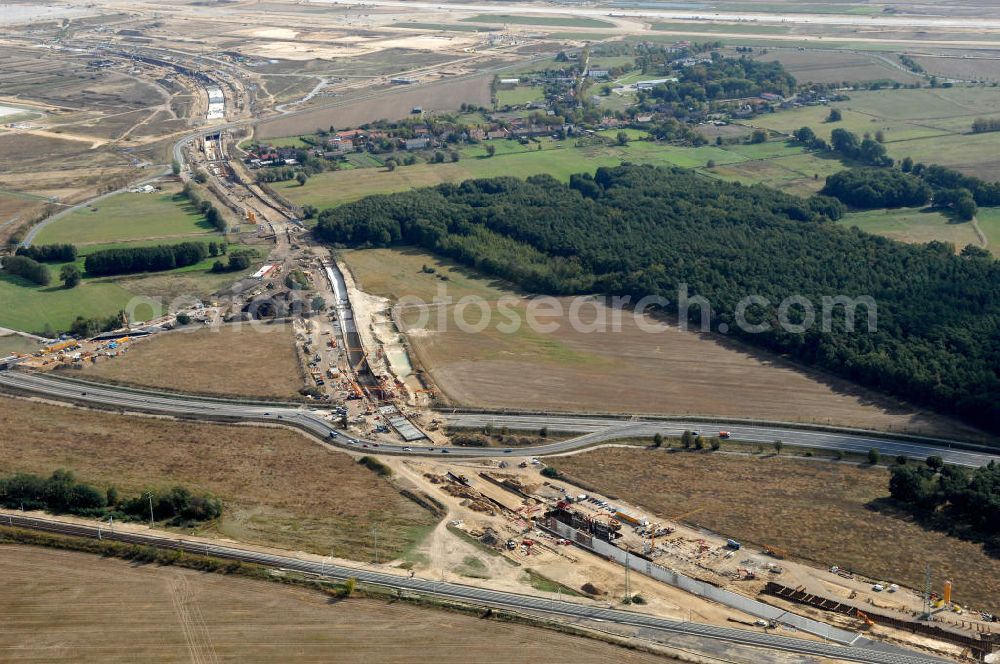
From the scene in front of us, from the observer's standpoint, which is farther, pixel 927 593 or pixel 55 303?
pixel 55 303

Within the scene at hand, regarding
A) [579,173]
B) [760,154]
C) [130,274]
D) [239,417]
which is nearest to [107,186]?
[130,274]

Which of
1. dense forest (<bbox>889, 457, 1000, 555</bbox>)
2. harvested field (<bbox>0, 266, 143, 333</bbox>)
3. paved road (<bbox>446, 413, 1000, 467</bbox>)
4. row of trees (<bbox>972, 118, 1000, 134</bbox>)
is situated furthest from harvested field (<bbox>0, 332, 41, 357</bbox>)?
row of trees (<bbox>972, 118, 1000, 134</bbox>)

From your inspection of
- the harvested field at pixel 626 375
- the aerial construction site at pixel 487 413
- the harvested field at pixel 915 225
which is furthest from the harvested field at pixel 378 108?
the harvested field at pixel 626 375

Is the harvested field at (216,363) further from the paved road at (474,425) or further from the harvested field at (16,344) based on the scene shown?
the harvested field at (16,344)

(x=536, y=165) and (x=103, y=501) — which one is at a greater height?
(x=536, y=165)

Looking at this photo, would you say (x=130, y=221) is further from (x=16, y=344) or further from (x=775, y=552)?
(x=775, y=552)

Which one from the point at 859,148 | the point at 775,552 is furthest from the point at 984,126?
the point at 775,552
